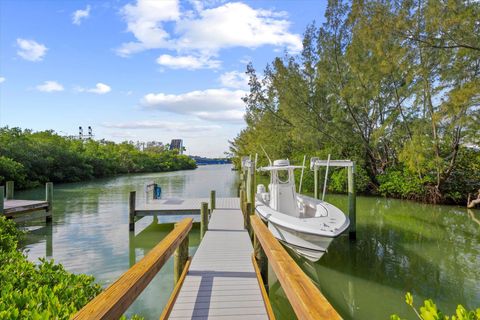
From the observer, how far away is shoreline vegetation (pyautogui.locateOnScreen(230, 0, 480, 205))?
36.0 ft

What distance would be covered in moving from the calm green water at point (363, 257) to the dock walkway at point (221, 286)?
1.03 m

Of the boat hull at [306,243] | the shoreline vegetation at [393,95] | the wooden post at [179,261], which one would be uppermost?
the shoreline vegetation at [393,95]

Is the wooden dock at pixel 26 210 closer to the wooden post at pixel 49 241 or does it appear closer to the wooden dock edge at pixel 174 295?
the wooden post at pixel 49 241

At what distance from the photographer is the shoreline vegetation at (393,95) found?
1098 centimetres

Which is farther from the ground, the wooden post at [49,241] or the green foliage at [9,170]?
the green foliage at [9,170]

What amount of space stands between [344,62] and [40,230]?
593 inches

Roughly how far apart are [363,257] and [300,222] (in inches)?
83.4

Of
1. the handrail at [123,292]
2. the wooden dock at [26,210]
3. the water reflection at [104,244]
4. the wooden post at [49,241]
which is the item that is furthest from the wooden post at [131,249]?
the handrail at [123,292]

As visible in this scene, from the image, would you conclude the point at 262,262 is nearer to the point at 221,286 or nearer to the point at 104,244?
the point at 221,286

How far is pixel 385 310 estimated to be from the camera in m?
4.98

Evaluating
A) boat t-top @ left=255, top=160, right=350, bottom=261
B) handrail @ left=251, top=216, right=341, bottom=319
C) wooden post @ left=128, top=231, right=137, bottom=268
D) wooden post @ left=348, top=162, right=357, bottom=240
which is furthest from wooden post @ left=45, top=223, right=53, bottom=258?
wooden post @ left=348, top=162, right=357, bottom=240

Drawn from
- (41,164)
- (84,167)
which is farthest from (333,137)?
(84,167)

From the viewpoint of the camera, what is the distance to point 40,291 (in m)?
2.41

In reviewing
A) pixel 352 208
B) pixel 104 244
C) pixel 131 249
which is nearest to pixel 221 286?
pixel 131 249
